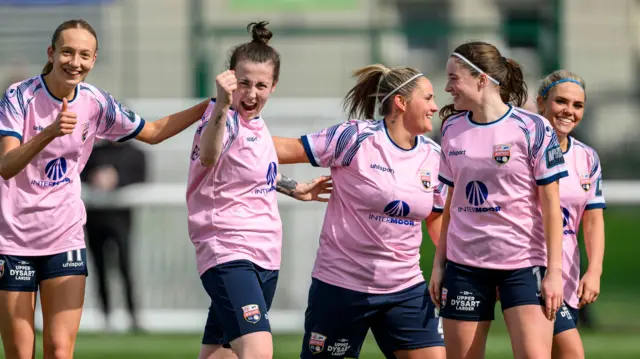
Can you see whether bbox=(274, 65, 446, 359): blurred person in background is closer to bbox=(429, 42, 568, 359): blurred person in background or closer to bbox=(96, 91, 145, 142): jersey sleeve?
bbox=(429, 42, 568, 359): blurred person in background

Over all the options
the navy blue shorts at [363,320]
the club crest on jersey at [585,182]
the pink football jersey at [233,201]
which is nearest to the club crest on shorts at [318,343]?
the navy blue shorts at [363,320]

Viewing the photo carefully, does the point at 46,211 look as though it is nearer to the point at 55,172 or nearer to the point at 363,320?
the point at 55,172

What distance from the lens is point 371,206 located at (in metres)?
5.70

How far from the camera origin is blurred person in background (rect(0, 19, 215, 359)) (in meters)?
5.61

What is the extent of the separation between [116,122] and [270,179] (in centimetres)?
86

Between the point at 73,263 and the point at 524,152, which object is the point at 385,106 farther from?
the point at 73,263

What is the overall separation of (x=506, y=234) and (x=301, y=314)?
5.15 meters

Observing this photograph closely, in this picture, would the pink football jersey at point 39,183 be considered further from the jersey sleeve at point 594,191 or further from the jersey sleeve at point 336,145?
the jersey sleeve at point 594,191

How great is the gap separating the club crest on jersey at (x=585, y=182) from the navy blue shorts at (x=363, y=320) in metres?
1.04

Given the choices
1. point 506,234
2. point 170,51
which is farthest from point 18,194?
point 170,51

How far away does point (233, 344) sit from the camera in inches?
217

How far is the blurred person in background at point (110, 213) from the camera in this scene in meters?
10.3

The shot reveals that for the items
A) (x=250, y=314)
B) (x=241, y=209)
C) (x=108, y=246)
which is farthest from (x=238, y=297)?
(x=108, y=246)

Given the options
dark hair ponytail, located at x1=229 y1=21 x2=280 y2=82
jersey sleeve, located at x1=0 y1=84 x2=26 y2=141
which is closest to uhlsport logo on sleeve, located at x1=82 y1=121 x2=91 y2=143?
jersey sleeve, located at x1=0 y1=84 x2=26 y2=141
